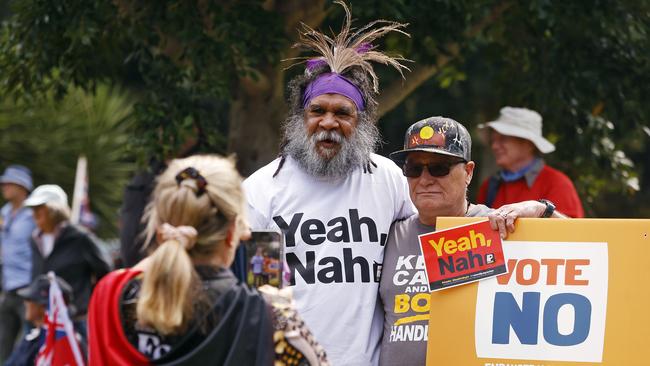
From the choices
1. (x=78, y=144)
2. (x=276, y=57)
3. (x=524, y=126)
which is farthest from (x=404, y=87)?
(x=78, y=144)

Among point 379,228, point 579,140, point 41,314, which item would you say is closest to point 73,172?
point 41,314

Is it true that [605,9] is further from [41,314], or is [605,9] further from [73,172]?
[73,172]

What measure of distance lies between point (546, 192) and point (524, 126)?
54 centimetres

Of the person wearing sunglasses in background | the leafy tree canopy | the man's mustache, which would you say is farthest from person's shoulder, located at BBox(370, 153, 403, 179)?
the leafy tree canopy

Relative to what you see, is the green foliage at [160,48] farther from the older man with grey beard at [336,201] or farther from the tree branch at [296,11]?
the older man with grey beard at [336,201]

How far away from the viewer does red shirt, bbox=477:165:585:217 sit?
7.11 meters

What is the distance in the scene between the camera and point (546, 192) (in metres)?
7.25

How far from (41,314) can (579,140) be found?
402 cm

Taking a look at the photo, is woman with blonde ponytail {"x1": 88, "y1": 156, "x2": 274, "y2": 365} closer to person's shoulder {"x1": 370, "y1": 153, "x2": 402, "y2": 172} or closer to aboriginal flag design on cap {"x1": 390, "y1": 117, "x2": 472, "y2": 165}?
aboriginal flag design on cap {"x1": 390, "y1": 117, "x2": 472, "y2": 165}

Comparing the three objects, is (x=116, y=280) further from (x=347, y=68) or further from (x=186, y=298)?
(x=347, y=68)

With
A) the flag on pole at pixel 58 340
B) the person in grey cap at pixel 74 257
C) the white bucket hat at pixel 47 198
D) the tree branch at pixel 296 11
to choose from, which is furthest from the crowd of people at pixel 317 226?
the white bucket hat at pixel 47 198

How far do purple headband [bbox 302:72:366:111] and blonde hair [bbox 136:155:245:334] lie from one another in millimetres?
1439

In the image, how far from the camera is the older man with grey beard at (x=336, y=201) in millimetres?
4852

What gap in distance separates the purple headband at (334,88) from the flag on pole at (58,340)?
303cm
